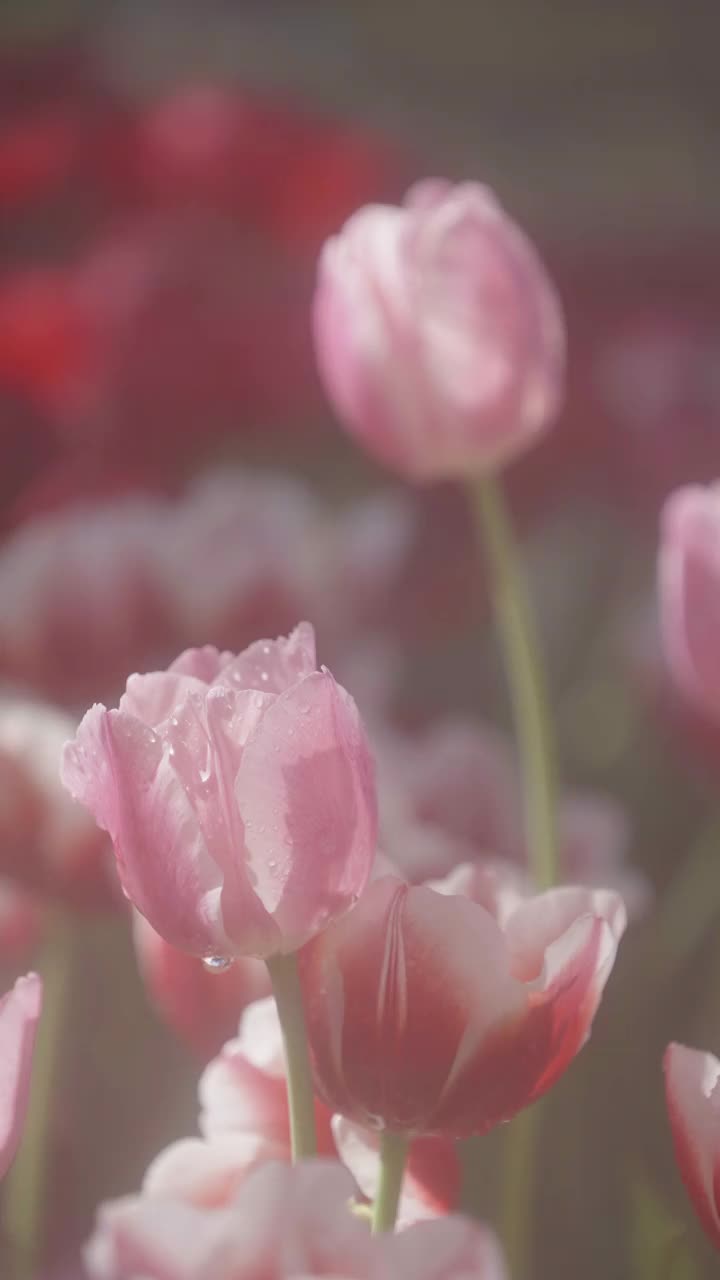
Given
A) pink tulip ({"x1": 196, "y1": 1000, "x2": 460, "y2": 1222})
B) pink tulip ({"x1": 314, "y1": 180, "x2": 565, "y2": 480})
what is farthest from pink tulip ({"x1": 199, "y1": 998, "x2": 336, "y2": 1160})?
pink tulip ({"x1": 314, "y1": 180, "x2": 565, "y2": 480})

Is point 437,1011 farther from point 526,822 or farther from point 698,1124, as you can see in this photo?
point 526,822

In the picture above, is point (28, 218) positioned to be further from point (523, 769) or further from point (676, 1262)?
point (676, 1262)

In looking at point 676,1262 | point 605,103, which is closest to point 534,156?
point 605,103

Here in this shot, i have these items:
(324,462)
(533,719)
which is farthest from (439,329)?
(324,462)

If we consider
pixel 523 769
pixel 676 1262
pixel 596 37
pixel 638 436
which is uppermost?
pixel 596 37

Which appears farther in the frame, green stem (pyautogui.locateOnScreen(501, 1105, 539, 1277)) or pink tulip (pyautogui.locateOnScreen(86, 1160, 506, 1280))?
green stem (pyautogui.locateOnScreen(501, 1105, 539, 1277))

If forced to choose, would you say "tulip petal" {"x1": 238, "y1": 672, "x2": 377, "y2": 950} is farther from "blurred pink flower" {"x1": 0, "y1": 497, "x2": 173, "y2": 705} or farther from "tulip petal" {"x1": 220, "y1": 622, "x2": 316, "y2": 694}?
"blurred pink flower" {"x1": 0, "y1": 497, "x2": 173, "y2": 705}
